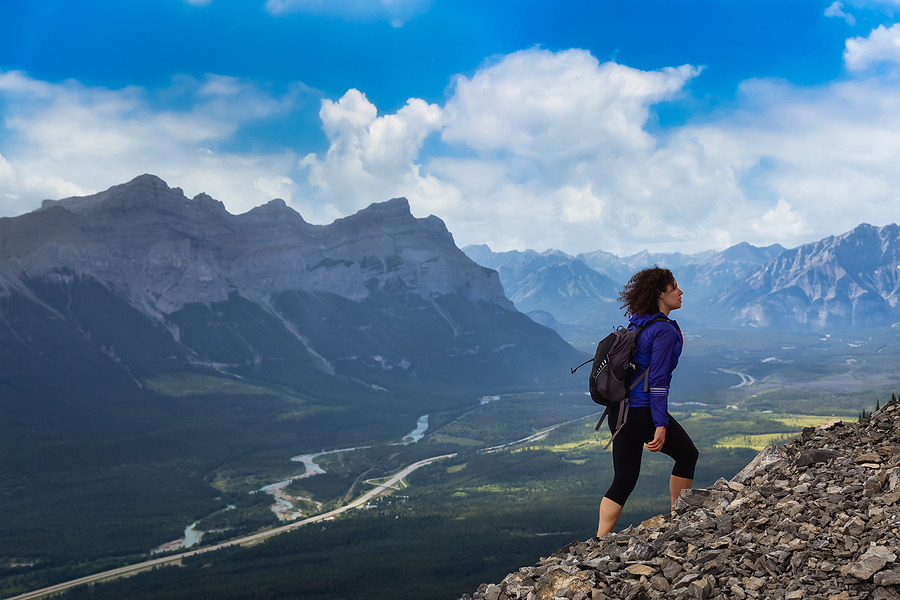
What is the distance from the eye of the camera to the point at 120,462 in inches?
6496

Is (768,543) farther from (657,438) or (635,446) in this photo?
(635,446)

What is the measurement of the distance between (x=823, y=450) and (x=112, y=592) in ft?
321

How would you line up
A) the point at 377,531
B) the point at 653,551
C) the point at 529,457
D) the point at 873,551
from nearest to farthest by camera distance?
the point at 873,551 → the point at 653,551 → the point at 377,531 → the point at 529,457

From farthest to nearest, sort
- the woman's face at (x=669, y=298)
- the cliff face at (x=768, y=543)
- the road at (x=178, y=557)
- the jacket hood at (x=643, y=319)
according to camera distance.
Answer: the road at (x=178, y=557)
the woman's face at (x=669, y=298)
the jacket hood at (x=643, y=319)
the cliff face at (x=768, y=543)

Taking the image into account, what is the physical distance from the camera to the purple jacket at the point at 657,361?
35.6 feet

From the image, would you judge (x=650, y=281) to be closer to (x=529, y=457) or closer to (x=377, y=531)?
(x=377, y=531)

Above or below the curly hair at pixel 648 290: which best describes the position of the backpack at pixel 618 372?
Result: below

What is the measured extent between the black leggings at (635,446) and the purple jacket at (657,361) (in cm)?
19

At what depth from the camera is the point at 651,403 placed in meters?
10.9

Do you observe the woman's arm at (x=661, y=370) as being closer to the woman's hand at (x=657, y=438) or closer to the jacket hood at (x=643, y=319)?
the woman's hand at (x=657, y=438)

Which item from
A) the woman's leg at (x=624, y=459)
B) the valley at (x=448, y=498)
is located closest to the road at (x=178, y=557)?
the valley at (x=448, y=498)

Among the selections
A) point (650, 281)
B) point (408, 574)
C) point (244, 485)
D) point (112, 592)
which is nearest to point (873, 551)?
point (650, 281)

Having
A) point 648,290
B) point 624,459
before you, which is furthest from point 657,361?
point 624,459

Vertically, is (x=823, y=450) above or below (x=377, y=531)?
above
